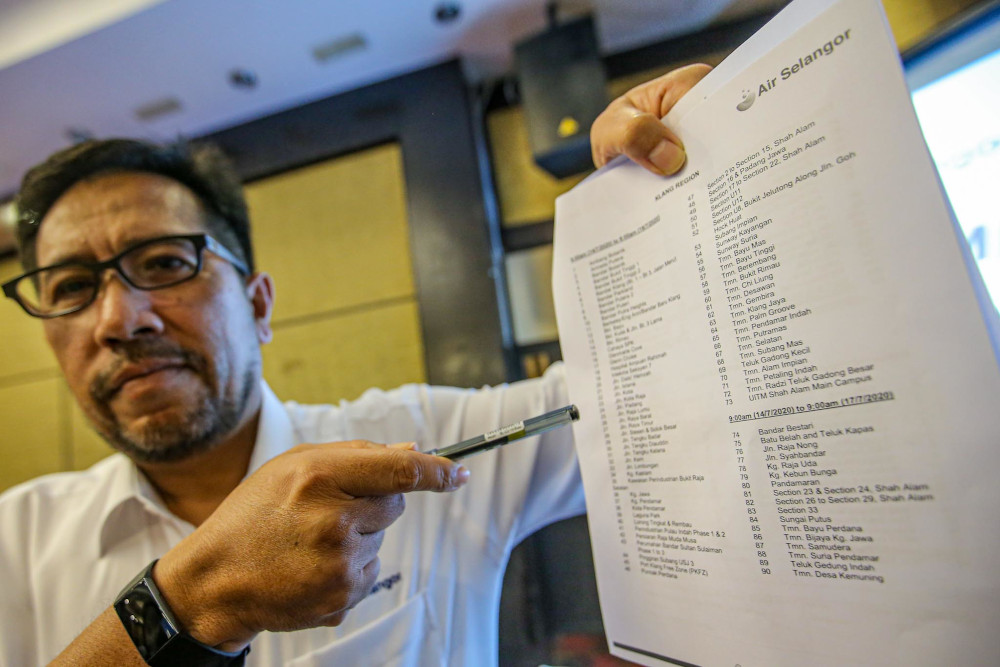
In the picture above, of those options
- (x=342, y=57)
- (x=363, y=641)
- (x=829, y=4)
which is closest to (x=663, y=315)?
(x=829, y=4)

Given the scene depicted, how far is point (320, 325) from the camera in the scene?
0.98 meters

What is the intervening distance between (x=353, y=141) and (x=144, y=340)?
0.67 metres

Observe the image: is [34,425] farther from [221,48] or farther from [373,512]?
[373,512]

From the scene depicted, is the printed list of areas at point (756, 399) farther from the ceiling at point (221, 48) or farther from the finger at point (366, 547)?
the ceiling at point (221, 48)

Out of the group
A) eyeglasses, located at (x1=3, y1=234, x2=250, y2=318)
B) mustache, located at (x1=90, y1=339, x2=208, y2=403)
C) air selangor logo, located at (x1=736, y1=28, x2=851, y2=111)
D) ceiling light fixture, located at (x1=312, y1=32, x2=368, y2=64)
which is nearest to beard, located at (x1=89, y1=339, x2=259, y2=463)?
mustache, located at (x1=90, y1=339, x2=208, y2=403)

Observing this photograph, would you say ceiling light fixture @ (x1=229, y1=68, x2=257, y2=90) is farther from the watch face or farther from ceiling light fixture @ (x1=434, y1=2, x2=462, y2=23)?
the watch face

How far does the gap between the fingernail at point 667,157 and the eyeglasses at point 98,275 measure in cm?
69

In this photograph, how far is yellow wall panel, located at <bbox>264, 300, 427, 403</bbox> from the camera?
0.92 metres

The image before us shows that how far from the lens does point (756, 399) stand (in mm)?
355

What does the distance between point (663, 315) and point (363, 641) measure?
57cm

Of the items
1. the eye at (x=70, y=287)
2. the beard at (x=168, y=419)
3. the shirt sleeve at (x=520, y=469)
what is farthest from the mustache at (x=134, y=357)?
the shirt sleeve at (x=520, y=469)

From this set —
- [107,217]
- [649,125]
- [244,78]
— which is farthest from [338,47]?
[649,125]

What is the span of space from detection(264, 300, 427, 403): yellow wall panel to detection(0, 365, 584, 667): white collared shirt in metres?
0.11

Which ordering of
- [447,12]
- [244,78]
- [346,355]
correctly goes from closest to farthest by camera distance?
[346,355]
[447,12]
[244,78]
